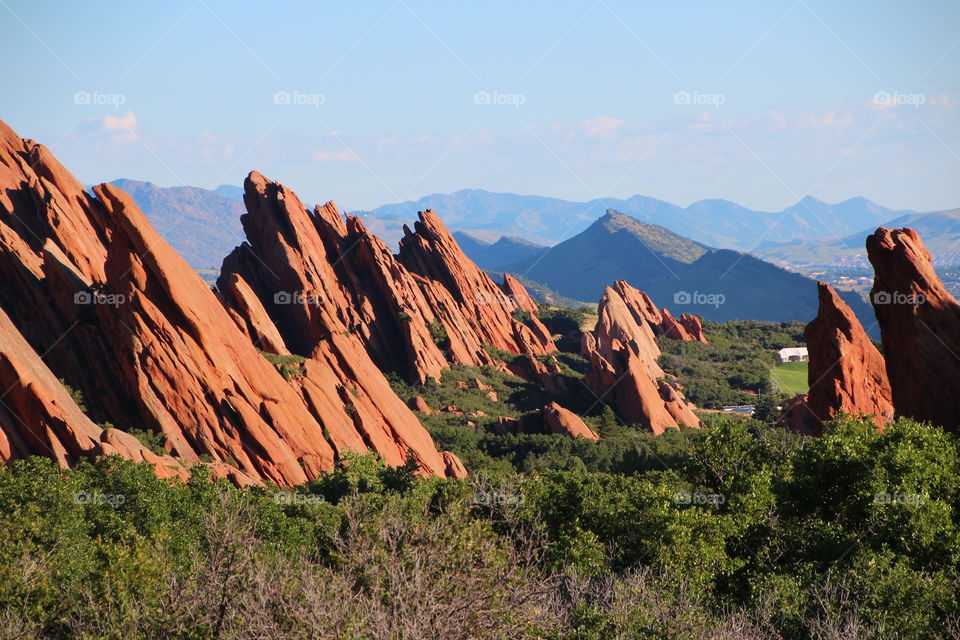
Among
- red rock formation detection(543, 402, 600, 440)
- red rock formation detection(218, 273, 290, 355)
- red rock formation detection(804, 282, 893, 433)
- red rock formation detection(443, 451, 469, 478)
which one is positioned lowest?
red rock formation detection(443, 451, 469, 478)

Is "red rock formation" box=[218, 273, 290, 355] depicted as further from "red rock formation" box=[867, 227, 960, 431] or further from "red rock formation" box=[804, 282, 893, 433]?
"red rock formation" box=[867, 227, 960, 431]

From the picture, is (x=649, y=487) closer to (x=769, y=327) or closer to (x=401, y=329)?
(x=401, y=329)

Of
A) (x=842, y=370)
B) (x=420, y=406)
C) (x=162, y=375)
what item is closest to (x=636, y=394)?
(x=420, y=406)

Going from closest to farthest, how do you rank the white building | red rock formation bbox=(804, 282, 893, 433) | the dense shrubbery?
the dense shrubbery < red rock formation bbox=(804, 282, 893, 433) < the white building

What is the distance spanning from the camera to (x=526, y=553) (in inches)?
1117

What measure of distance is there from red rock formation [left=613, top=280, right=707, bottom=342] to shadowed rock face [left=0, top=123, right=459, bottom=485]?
81.4 meters

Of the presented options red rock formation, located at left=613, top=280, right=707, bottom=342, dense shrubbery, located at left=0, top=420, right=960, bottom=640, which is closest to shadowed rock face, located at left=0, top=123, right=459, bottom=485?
dense shrubbery, located at left=0, top=420, right=960, bottom=640

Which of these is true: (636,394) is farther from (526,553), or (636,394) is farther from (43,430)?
(526,553)

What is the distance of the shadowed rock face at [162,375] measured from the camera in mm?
49531

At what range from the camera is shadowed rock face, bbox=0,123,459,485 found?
49531 mm

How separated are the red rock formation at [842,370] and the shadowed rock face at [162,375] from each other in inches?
986

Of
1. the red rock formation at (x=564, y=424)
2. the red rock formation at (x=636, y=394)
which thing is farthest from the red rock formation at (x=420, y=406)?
the red rock formation at (x=636, y=394)

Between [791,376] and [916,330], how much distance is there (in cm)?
9161

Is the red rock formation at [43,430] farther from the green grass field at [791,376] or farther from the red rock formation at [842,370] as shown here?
the green grass field at [791,376]
